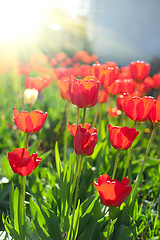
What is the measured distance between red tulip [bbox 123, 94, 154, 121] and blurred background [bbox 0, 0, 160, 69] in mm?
6472

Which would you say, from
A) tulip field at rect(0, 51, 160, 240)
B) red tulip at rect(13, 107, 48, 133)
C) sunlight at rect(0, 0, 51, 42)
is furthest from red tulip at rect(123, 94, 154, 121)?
sunlight at rect(0, 0, 51, 42)

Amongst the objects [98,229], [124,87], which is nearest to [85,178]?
[98,229]

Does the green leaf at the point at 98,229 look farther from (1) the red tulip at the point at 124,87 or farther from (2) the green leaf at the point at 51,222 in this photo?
(1) the red tulip at the point at 124,87

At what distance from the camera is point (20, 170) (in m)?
1.01

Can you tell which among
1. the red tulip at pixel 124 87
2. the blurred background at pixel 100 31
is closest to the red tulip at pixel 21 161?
the red tulip at pixel 124 87

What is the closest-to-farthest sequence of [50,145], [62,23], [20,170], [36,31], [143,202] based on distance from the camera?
[20,170] < [143,202] < [50,145] < [36,31] < [62,23]

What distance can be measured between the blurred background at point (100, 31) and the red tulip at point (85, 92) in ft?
21.3

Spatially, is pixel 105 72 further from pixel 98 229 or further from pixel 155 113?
pixel 98 229

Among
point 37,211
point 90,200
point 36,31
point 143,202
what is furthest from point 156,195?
point 36,31

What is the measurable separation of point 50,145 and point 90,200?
147 centimetres

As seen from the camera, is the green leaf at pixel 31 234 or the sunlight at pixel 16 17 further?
the sunlight at pixel 16 17

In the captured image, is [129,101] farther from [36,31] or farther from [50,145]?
[36,31]

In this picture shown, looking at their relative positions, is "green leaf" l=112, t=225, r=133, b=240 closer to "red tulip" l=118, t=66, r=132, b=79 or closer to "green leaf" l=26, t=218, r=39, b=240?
"green leaf" l=26, t=218, r=39, b=240

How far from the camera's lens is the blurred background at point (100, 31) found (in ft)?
28.3
